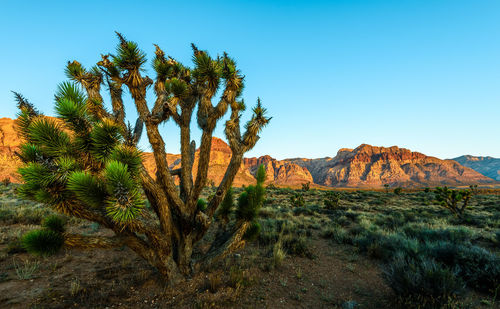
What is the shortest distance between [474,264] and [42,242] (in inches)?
352

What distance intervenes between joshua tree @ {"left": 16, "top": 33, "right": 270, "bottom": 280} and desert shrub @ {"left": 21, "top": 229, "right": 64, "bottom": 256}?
0.52ft

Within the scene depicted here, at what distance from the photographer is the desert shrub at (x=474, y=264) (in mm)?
4383

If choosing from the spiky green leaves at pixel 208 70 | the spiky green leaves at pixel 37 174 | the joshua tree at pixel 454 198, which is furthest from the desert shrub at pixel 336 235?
the joshua tree at pixel 454 198

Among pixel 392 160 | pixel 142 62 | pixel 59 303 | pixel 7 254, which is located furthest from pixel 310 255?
pixel 392 160

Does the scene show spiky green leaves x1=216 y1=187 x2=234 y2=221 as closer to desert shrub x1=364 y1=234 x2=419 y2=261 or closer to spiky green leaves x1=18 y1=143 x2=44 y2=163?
spiky green leaves x1=18 y1=143 x2=44 y2=163

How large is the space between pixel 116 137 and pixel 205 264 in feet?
12.1

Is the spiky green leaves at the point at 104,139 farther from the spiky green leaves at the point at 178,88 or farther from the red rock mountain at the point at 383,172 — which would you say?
the red rock mountain at the point at 383,172

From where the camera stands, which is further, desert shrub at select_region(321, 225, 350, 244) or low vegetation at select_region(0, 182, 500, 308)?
desert shrub at select_region(321, 225, 350, 244)

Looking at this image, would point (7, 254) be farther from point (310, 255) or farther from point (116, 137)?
point (310, 255)

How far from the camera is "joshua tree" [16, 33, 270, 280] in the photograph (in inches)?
119

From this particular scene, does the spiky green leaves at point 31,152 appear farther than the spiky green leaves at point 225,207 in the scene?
No

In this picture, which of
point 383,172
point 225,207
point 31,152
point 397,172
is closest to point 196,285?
point 225,207

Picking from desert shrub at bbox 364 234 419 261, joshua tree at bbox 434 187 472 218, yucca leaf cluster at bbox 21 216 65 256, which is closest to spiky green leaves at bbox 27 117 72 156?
yucca leaf cluster at bbox 21 216 65 256

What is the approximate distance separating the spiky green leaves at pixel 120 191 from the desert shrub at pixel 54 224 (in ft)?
5.06
